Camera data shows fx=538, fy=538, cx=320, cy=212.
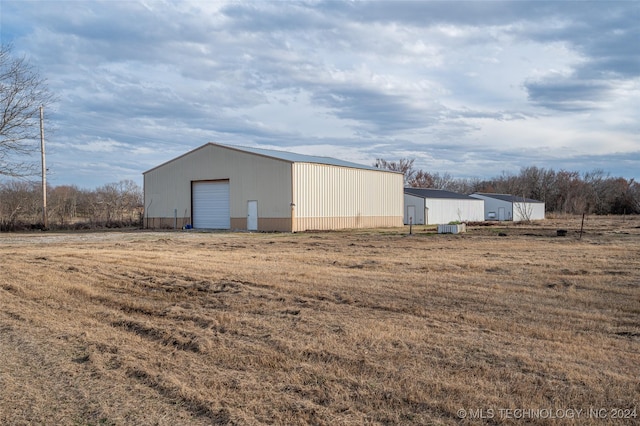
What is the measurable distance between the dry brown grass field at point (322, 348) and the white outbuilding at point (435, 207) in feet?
129

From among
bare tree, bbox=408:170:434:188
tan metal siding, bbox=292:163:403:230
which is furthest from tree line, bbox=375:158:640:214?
tan metal siding, bbox=292:163:403:230

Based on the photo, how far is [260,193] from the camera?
37.0 meters

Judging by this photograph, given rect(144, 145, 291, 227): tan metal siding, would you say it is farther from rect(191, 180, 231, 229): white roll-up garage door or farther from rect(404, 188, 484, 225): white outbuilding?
rect(404, 188, 484, 225): white outbuilding

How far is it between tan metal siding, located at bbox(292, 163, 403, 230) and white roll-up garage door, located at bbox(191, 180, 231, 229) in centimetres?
612

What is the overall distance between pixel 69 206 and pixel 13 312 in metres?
46.7

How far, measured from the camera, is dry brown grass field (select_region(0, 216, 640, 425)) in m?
4.70

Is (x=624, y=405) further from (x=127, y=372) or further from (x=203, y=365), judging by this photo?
(x=127, y=372)

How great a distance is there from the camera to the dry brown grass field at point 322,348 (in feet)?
15.4

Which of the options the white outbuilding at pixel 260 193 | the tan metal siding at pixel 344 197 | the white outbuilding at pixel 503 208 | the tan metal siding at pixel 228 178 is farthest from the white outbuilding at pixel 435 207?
the tan metal siding at pixel 228 178

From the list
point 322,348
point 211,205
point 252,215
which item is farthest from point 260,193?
point 322,348

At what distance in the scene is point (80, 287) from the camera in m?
11.1

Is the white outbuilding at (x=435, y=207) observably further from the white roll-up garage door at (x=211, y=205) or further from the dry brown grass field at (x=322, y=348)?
the dry brown grass field at (x=322, y=348)

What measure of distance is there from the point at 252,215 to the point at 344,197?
24.0 ft

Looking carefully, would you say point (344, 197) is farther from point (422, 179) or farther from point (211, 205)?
point (422, 179)
